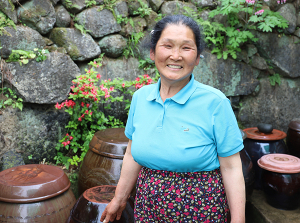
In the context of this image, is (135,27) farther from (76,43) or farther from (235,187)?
(235,187)

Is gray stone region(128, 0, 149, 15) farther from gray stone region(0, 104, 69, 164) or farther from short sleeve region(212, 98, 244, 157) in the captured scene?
short sleeve region(212, 98, 244, 157)

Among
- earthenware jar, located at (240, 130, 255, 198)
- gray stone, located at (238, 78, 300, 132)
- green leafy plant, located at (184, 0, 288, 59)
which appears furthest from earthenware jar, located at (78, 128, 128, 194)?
gray stone, located at (238, 78, 300, 132)

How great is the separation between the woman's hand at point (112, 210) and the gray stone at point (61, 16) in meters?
2.98

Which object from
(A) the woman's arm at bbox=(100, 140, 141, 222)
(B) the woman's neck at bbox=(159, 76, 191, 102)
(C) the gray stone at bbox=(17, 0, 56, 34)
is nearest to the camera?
(B) the woman's neck at bbox=(159, 76, 191, 102)

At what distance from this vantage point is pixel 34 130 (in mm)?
3619

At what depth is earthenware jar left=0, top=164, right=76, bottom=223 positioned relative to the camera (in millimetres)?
2154

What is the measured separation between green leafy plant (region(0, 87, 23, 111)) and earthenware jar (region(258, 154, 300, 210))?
9.90ft

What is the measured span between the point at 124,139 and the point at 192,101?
5.09 feet

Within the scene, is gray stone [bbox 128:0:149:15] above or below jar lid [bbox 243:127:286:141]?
above

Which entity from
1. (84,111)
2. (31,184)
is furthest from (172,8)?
(31,184)

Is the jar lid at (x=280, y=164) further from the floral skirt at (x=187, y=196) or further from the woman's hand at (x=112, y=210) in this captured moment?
the woman's hand at (x=112, y=210)

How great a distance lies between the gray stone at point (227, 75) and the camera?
4594mm

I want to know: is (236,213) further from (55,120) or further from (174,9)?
(174,9)

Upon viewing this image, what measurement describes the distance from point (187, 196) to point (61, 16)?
3.36 metres
